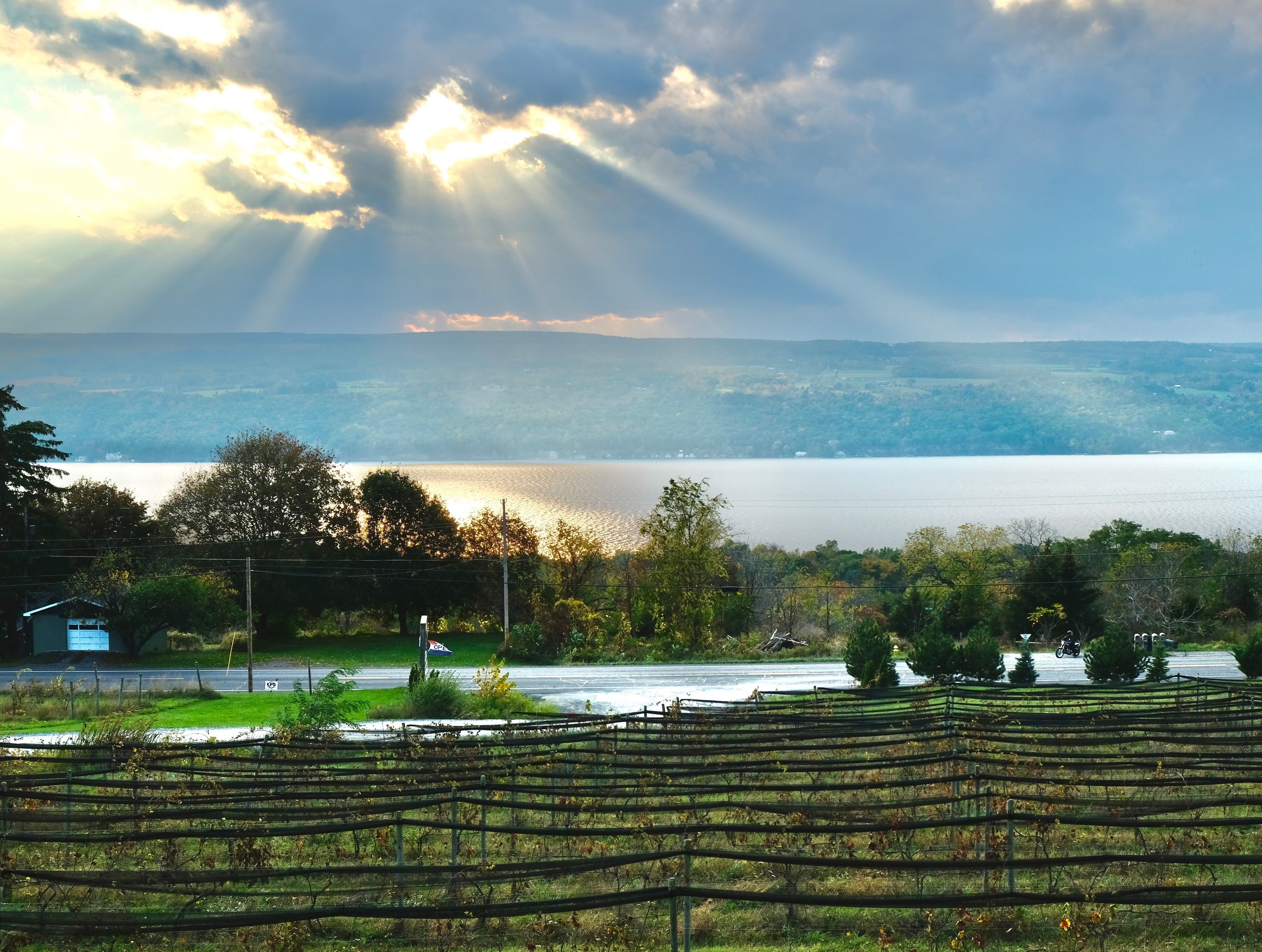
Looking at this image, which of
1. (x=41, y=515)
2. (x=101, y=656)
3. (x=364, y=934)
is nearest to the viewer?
(x=364, y=934)

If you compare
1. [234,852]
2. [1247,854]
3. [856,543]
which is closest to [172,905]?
[234,852]

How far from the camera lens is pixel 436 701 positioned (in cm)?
3119

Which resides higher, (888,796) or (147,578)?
(147,578)

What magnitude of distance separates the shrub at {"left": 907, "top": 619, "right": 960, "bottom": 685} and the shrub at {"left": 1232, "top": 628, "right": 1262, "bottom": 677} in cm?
947

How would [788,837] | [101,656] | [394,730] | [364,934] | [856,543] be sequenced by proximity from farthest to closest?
1. [856,543]
2. [101,656]
3. [394,730]
4. [788,837]
5. [364,934]

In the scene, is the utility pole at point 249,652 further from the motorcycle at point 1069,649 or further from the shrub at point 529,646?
the motorcycle at point 1069,649

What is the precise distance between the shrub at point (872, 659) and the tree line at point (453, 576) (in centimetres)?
1531

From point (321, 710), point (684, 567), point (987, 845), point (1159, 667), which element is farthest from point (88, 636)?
point (987, 845)

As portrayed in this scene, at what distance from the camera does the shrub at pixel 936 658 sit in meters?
34.9

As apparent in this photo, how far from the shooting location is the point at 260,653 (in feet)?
184

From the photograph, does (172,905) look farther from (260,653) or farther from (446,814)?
(260,653)

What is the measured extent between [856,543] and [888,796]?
139271mm

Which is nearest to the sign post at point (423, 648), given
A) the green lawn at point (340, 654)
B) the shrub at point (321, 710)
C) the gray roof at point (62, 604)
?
the shrub at point (321, 710)

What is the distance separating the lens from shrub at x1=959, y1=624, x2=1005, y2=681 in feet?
113
